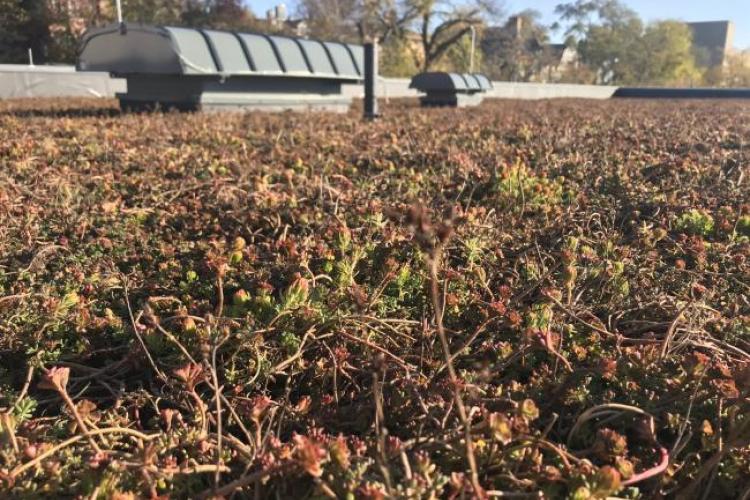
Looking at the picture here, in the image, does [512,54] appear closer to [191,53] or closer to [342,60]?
[342,60]

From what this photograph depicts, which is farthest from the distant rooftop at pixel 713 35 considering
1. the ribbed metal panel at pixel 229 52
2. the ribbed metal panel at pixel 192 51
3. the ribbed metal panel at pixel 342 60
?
the ribbed metal panel at pixel 192 51

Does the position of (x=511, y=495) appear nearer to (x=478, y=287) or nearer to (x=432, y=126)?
(x=478, y=287)

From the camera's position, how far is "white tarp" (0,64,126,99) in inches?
683

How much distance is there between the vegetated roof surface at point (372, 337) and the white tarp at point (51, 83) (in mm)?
15219

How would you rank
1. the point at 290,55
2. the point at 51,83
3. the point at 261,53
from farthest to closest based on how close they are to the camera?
the point at 51,83, the point at 290,55, the point at 261,53

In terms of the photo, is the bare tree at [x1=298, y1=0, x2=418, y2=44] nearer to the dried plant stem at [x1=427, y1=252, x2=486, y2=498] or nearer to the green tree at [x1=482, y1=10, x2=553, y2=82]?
the green tree at [x1=482, y1=10, x2=553, y2=82]

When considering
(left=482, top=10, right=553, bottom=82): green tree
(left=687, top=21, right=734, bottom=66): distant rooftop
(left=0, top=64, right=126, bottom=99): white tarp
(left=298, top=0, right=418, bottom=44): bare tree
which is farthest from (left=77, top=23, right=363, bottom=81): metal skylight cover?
(left=687, top=21, right=734, bottom=66): distant rooftop

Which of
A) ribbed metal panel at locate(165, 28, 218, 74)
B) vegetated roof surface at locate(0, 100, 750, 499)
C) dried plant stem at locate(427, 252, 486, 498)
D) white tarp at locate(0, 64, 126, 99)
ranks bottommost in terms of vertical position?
vegetated roof surface at locate(0, 100, 750, 499)

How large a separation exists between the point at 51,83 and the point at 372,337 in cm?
1972

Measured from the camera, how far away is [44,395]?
2109 mm

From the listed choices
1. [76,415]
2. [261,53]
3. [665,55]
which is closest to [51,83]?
[261,53]

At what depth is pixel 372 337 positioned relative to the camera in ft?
7.73

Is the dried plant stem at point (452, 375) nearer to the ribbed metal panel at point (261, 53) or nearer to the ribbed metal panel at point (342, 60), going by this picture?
the ribbed metal panel at point (261, 53)

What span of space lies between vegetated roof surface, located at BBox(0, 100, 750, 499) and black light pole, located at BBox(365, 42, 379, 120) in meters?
7.49
